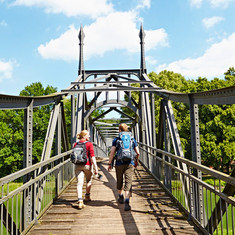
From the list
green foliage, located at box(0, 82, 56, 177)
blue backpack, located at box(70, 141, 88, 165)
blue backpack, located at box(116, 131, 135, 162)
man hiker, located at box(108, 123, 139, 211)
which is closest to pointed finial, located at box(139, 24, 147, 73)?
man hiker, located at box(108, 123, 139, 211)

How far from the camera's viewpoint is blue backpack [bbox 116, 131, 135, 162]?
16.1 ft

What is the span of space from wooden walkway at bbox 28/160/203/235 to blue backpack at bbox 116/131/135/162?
39.3 inches

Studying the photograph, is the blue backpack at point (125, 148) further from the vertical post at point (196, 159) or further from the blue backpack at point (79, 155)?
the vertical post at point (196, 159)

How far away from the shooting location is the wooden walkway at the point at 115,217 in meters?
3.98

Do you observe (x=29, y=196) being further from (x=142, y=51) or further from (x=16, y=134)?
(x=16, y=134)

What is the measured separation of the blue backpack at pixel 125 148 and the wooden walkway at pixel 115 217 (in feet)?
3.27

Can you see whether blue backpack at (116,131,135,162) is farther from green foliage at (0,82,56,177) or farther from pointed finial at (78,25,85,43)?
green foliage at (0,82,56,177)

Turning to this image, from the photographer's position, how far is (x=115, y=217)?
453cm

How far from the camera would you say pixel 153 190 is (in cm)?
645

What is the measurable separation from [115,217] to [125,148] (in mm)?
1247

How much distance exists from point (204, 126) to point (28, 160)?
22.2 m

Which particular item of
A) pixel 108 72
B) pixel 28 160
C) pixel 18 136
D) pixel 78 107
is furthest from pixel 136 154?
pixel 18 136

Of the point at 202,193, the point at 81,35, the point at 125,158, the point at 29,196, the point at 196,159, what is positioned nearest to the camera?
the point at 202,193

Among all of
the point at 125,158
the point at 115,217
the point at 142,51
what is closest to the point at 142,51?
the point at 142,51
